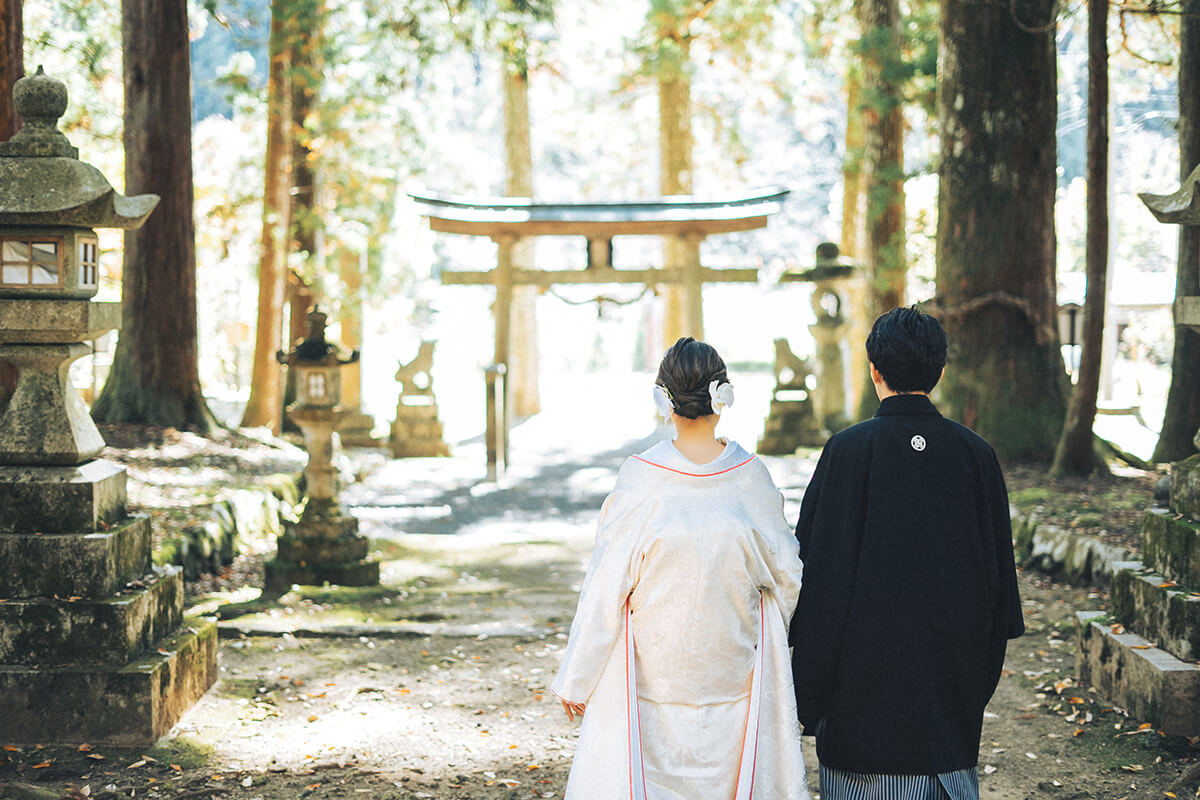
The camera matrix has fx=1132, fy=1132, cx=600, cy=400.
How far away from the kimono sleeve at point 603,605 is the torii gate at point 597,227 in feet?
39.7

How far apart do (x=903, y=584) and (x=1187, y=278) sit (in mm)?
7086

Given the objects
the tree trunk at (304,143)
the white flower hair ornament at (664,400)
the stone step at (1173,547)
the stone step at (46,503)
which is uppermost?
the tree trunk at (304,143)

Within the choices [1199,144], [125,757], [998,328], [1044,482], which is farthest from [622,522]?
[1199,144]

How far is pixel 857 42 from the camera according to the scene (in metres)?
12.4

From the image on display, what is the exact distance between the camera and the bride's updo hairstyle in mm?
2650

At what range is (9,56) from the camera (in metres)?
6.25

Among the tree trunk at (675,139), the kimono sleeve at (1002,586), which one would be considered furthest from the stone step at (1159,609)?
the tree trunk at (675,139)

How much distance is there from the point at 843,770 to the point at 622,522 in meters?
0.80

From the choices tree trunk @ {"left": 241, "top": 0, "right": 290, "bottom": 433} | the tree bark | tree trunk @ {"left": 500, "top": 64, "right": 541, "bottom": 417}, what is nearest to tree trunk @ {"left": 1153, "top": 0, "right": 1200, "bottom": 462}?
the tree bark

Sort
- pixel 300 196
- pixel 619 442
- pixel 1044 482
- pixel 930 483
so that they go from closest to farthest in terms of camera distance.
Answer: pixel 930 483 → pixel 1044 482 → pixel 300 196 → pixel 619 442

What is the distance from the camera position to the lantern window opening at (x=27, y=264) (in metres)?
4.18

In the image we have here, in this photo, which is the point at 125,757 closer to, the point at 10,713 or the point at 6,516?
the point at 10,713

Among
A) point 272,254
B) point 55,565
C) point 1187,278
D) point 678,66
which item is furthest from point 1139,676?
point 678,66

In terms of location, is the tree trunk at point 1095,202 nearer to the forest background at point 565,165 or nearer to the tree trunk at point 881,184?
the tree trunk at point 881,184
